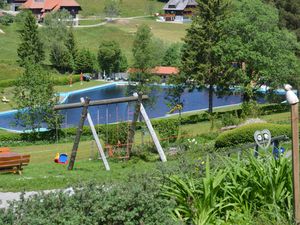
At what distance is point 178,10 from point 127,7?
566 inches

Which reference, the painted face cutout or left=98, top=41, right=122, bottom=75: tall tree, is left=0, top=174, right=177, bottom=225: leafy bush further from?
left=98, top=41, right=122, bottom=75: tall tree

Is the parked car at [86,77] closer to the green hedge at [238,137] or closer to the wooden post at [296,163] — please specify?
the green hedge at [238,137]

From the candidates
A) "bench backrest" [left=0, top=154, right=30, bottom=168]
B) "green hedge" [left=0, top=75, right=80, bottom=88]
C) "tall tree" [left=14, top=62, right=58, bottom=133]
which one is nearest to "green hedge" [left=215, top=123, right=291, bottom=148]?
"bench backrest" [left=0, top=154, right=30, bottom=168]

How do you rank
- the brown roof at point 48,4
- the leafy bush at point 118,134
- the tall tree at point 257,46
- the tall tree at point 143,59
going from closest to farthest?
the leafy bush at point 118,134, the tall tree at point 257,46, the tall tree at point 143,59, the brown roof at point 48,4

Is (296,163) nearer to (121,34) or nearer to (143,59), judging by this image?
(143,59)

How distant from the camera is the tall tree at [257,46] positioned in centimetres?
3575

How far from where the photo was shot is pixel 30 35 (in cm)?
7131

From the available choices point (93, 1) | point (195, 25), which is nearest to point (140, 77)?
point (195, 25)

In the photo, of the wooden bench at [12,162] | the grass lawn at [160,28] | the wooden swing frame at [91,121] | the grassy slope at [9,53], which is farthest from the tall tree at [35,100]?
the grass lawn at [160,28]

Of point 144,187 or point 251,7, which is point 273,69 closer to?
point 251,7

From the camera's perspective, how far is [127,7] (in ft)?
461

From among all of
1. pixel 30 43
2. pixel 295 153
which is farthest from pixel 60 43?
pixel 295 153

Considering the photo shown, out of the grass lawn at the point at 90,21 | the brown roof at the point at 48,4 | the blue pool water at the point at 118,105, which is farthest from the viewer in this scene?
the brown roof at the point at 48,4

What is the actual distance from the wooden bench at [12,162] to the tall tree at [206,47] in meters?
24.0
